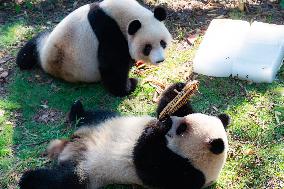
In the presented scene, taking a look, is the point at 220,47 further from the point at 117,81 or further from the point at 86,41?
the point at 86,41

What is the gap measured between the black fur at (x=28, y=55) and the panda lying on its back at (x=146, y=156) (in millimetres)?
1842

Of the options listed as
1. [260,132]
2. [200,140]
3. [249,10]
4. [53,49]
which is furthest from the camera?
[249,10]

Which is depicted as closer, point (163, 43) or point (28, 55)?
point (163, 43)

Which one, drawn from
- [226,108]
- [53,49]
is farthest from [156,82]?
[53,49]

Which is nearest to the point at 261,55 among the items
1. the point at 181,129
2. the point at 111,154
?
the point at 181,129

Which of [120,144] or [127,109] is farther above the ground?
[120,144]

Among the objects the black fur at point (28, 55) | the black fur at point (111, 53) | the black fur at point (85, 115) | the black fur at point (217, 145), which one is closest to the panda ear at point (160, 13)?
the black fur at point (111, 53)

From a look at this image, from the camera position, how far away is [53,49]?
5.48 m

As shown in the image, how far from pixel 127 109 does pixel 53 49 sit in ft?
3.74

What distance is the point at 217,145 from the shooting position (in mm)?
3701

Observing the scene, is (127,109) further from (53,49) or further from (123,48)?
(53,49)

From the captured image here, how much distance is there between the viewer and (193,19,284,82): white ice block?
17.7 feet

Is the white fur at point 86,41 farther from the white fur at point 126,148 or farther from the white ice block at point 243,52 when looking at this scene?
the white fur at point 126,148

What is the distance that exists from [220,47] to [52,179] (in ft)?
8.81
